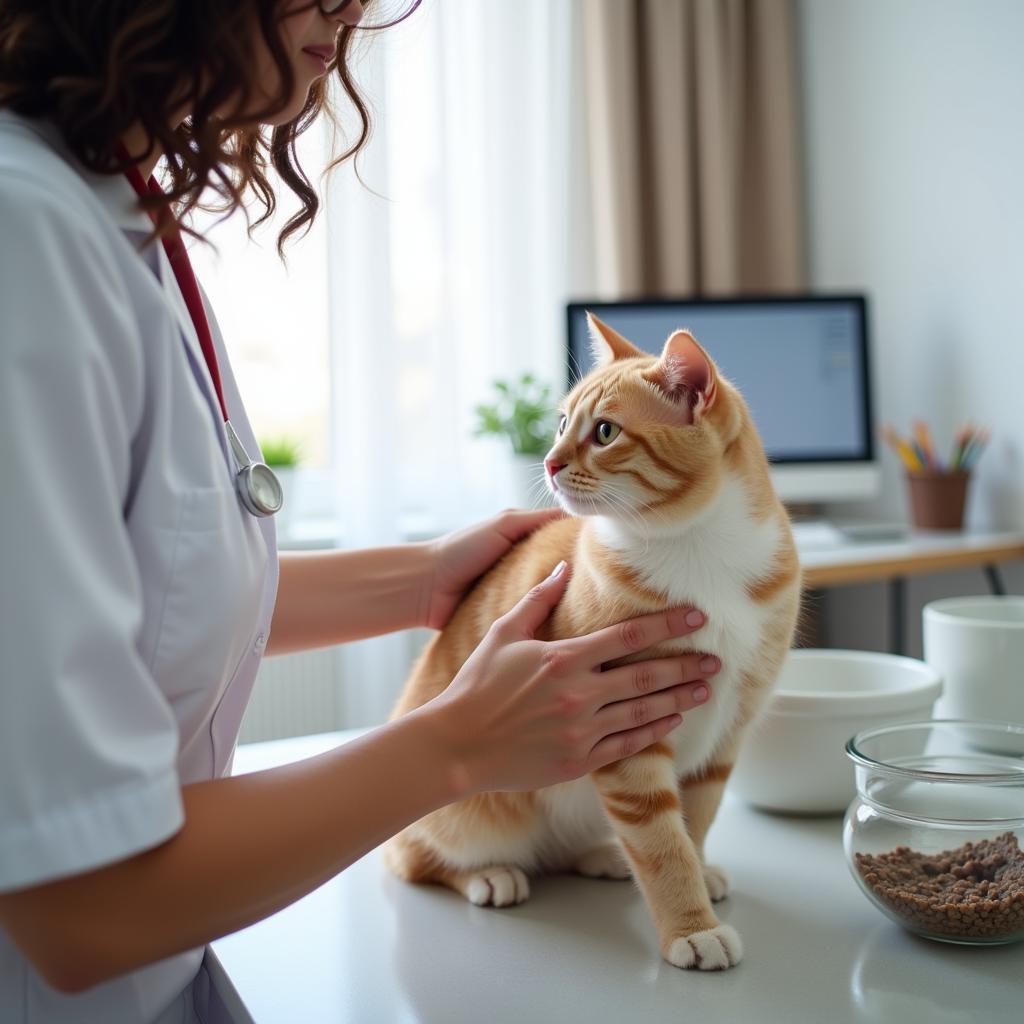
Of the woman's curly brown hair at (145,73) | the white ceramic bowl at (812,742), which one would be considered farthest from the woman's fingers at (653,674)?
the woman's curly brown hair at (145,73)

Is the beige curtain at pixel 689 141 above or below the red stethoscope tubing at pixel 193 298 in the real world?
above

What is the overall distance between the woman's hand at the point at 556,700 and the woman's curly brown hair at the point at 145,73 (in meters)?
0.37

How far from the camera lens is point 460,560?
1.05 m

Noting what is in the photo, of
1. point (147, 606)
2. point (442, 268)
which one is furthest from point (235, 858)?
point (442, 268)

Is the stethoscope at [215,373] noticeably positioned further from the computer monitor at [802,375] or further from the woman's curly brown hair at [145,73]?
the computer monitor at [802,375]

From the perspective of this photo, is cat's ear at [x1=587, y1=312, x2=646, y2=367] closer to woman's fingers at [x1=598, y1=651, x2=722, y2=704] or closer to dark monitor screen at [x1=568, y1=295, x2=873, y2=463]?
woman's fingers at [x1=598, y1=651, x2=722, y2=704]

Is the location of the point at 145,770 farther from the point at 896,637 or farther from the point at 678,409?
the point at 896,637

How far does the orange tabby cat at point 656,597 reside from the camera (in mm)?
805

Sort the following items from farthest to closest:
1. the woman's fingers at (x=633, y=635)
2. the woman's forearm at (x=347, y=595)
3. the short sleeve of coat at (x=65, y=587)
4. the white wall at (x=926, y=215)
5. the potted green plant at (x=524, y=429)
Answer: the potted green plant at (x=524, y=429), the white wall at (x=926, y=215), the woman's forearm at (x=347, y=595), the woman's fingers at (x=633, y=635), the short sleeve of coat at (x=65, y=587)

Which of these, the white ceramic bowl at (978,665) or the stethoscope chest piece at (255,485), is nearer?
the stethoscope chest piece at (255,485)

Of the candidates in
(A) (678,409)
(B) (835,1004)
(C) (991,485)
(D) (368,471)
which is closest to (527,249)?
(D) (368,471)

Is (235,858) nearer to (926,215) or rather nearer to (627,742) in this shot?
(627,742)

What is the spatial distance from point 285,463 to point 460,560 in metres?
1.35

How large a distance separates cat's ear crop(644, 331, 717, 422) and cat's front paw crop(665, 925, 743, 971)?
411 millimetres
